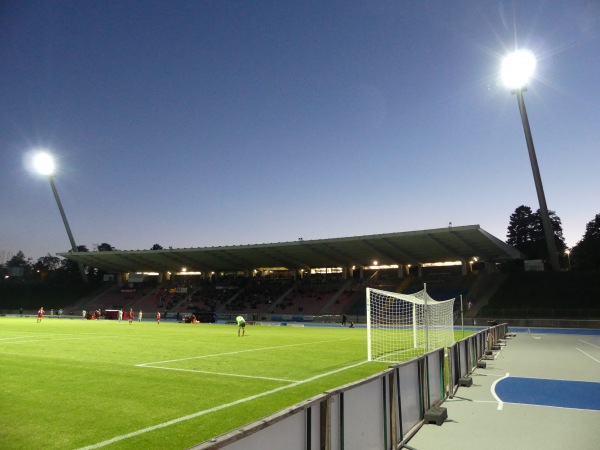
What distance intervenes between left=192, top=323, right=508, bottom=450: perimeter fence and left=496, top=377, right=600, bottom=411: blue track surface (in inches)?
82.4

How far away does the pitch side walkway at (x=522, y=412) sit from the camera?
22.9 feet

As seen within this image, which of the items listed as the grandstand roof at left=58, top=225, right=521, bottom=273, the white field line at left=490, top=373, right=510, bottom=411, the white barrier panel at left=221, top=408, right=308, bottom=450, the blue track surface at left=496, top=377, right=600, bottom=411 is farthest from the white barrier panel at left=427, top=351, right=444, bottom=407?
the grandstand roof at left=58, top=225, right=521, bottom=273

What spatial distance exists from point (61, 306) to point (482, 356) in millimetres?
87537

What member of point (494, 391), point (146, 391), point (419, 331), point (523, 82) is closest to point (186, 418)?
point (146, 391)

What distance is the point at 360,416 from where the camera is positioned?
516 centimetres

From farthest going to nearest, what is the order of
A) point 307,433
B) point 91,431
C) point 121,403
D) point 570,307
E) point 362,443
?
point 570,307, point 121,403, point 91,431, point 362,443, point 307,433

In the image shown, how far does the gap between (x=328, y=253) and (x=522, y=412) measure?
5585 centimetres

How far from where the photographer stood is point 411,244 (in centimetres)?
5775

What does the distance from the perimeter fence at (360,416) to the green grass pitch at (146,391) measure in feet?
9.47

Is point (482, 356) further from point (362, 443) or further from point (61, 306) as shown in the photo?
point (61, 306)

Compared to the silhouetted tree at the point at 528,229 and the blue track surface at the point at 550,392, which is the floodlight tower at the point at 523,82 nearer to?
the blue track surface at the point at 550,392

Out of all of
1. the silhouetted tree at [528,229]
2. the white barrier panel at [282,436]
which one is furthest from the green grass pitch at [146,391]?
the silhouetted tree at [528,229]

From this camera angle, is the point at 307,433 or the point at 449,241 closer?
the point at 307,433

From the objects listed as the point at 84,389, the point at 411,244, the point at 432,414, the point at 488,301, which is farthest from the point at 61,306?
the point at 432,414
